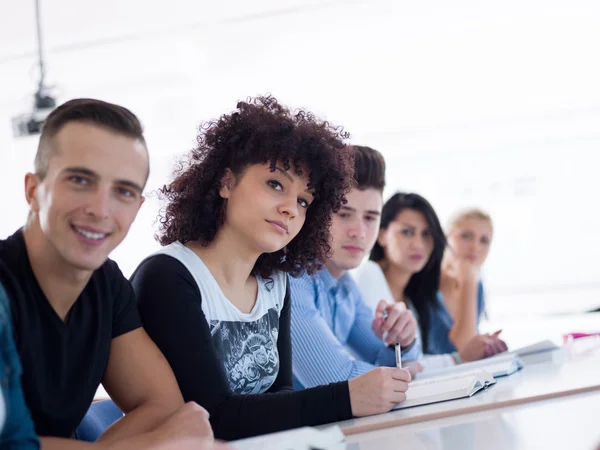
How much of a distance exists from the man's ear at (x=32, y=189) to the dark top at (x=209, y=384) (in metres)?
0.30

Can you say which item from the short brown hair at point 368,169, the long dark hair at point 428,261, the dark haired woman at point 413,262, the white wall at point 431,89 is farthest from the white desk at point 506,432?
the white wall at point 431,89

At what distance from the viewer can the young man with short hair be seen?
3.19 ft

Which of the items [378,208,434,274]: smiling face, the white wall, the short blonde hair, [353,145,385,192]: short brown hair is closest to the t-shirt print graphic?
[353,145,385,192]: short brown hair

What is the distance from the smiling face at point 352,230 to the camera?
81.4 inches

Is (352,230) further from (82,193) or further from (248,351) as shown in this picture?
(82,193)

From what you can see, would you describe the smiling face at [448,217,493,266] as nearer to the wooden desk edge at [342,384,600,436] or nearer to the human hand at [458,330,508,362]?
the human hand at [458,330,508,362]

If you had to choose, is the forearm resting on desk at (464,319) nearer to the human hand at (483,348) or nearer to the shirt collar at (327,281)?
the human hand at (483,348)

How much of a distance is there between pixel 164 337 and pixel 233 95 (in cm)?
507

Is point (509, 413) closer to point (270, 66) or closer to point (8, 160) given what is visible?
point (270, 66)

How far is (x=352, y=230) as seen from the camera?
2.08 meters

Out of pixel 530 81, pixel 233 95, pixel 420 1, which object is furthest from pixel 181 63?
pixel 530 81

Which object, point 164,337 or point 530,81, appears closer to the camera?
point 164,337

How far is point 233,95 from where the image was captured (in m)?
6.10

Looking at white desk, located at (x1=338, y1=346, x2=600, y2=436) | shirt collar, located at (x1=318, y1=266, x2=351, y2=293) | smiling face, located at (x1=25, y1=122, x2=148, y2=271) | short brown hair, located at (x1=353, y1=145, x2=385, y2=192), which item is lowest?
white desk, located at (x1=338, y1=346, x2=600, y2=436)
